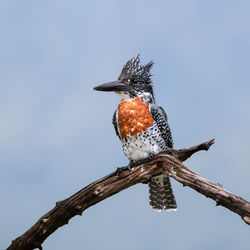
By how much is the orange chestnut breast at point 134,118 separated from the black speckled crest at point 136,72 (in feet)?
1.25

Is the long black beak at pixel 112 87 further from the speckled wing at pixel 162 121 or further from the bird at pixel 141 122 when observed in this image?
the speckled wing at pixel 162 121

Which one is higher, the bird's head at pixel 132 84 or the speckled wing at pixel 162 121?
the bird's head at pixel 132 84

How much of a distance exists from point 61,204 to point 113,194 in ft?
1.88

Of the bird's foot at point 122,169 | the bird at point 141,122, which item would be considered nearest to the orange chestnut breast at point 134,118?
the bird at point 141,122

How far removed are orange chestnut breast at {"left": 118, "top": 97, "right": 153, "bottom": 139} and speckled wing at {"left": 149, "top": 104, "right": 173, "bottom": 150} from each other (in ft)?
0.22

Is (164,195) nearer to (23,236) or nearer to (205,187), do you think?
(205,187)

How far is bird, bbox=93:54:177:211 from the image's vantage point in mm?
5441

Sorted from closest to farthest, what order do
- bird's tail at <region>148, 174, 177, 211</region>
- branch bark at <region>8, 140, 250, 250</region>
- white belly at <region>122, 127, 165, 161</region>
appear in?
branch bark at <region>8, 140, 250, 250</region> → white belly at <region>122, 127, 165, 161</region> → bird's tail at <region>148, 174, 177, 211</region>

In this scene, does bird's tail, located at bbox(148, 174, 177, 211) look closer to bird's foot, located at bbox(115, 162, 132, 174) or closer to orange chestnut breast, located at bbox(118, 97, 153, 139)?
bird's foot, located at bbox(115, 162, 132, 174)

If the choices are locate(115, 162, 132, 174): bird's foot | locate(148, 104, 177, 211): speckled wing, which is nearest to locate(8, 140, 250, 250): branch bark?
locate(115, 162, 132, 174): bird's foot

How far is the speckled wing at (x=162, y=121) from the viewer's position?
552 centimetres

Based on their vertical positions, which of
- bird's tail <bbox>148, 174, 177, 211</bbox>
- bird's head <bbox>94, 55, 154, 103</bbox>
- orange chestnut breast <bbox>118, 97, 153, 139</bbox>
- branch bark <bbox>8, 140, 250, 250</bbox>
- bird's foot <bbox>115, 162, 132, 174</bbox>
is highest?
bird's head <bbox>94, 55, 154, 103</bbox>

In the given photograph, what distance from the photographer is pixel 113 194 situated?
5316 millimetres

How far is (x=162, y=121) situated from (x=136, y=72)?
0.76 m
